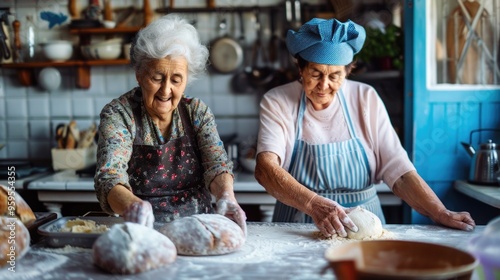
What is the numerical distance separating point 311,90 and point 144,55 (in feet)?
2.21

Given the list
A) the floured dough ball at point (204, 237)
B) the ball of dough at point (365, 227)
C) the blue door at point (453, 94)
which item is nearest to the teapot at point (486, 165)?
the blue door at point (453, 94)

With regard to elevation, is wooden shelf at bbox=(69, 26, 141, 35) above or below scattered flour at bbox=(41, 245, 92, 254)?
above

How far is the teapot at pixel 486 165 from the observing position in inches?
112

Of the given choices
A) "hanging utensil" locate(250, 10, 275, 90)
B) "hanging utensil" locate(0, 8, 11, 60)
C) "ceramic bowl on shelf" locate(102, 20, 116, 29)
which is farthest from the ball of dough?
"hanging utensil" locate(0, 8, 11, 60)

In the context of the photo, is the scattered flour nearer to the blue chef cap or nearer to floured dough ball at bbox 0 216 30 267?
floured dough ball at bbox 0 216 30 267

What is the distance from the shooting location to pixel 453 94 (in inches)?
120

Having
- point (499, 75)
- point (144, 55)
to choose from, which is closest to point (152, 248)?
point (144, 55)

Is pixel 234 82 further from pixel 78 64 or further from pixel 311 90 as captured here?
pixel 311 90

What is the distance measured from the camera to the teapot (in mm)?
2834

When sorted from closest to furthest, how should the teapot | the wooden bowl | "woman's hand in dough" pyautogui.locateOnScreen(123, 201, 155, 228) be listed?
1. the wooden bowl
2. "woman's hand in dough" pyautogui.locateOnScreen(123, 201, 155, 228)
3. the teapot

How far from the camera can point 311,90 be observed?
2.12m

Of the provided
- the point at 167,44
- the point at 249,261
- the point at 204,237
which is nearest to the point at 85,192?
the point at 167,44

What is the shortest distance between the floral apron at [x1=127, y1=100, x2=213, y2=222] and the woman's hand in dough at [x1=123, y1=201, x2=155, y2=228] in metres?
0.43

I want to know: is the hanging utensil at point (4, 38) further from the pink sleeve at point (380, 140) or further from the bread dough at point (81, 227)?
the pink sleeve at point (380, 140)
